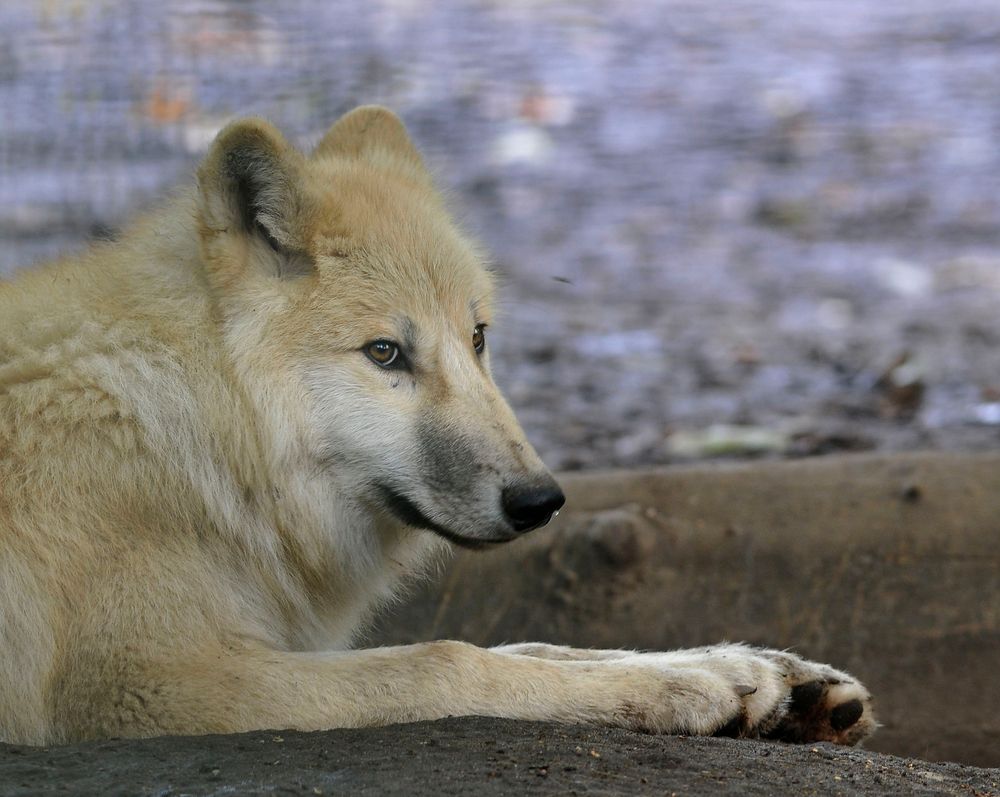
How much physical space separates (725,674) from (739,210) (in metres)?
5.51

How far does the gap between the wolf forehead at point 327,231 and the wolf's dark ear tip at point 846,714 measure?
147 centimetres

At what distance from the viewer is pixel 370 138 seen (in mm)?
3922

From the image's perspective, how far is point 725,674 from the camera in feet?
10.3

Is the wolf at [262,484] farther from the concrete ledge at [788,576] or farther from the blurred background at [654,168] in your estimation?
the blurred background at [654,168]

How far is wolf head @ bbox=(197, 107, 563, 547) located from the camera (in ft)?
10.2

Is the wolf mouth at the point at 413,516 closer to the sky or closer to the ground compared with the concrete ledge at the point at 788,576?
closer to the sky

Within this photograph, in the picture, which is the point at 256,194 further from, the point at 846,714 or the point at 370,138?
the point at 846,714

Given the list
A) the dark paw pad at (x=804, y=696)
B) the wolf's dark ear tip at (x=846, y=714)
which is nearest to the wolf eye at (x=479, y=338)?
the dark paw pad at (x=804, y=696)

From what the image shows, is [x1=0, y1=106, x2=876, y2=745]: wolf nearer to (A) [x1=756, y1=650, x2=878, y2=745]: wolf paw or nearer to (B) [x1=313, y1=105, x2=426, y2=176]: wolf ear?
(A) [x1=756, y1=650, x2=878, y2=745]: wolf paw

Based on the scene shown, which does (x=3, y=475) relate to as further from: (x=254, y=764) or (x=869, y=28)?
(x=869, y=28)

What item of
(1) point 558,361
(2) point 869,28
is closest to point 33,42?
(1) point 558,361

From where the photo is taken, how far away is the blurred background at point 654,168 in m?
6.68

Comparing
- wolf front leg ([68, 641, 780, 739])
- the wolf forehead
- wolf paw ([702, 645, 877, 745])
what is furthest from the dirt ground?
the wolf forehead

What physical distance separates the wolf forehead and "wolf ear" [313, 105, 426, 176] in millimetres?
333
